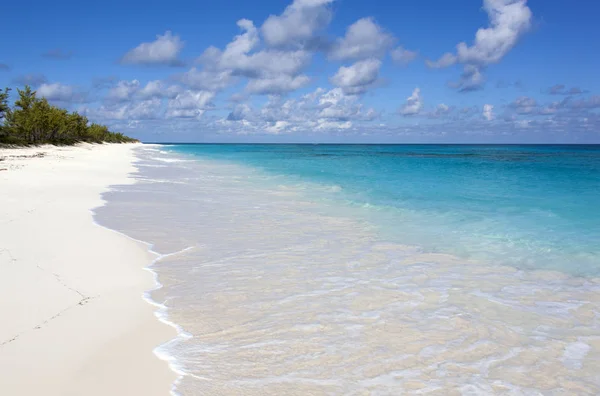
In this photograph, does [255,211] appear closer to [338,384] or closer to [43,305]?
[43,305]

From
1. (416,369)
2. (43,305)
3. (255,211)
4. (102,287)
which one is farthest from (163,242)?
(416,369)

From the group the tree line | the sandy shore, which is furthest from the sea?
the tree line

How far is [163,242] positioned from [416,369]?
5978mm

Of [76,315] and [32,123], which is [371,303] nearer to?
[76,315]

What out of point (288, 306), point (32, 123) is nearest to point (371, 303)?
point (288, 306)

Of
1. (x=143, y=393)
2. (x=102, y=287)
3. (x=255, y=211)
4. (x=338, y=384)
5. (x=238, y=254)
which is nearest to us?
(x=143, y=393)

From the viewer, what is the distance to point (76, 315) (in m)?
4.68

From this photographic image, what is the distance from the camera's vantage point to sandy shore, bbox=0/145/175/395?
137 inches

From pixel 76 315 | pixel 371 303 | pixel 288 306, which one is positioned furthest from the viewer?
pixel 371 303

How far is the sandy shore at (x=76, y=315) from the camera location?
11.4ft

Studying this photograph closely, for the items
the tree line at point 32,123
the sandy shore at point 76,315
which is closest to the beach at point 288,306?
the sandy shore at point 76,315

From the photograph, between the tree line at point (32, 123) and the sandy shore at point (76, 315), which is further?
the tree line at point (32, 123)

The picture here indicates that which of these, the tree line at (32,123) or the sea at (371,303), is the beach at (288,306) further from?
the tree line at (32,123)

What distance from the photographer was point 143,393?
3.36 m
